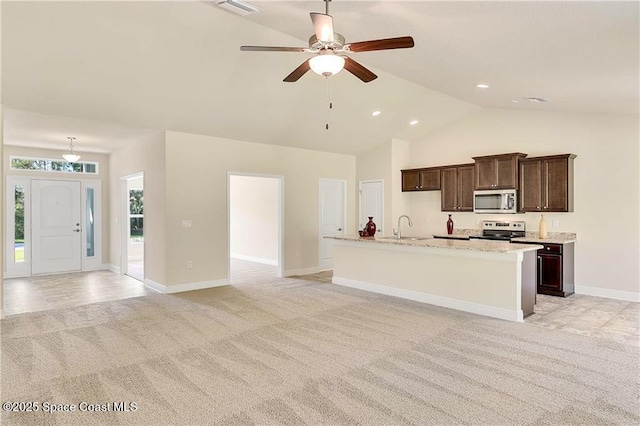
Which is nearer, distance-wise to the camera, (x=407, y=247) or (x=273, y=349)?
(x=273, y=349)

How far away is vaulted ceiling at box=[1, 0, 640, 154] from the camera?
3039 millimetres

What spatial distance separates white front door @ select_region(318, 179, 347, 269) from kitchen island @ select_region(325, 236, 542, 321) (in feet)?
5.82

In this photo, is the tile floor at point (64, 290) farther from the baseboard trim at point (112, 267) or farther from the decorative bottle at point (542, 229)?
the decorative bottle at point (542, 229)

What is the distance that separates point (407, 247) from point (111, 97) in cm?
439

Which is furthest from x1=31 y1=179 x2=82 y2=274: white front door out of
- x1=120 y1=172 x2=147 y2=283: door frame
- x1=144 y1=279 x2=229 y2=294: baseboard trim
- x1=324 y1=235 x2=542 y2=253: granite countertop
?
x1=324 y1=235 x2=542 y2=253: granite countertop

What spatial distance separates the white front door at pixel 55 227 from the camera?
7.91 metres

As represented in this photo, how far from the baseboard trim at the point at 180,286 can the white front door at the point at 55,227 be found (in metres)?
2.82

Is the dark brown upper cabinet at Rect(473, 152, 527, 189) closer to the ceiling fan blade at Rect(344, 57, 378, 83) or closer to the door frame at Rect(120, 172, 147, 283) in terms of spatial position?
the ceiling fan blade at Rect(344, 57, 378, 83)

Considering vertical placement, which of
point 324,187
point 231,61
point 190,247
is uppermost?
point 231,61

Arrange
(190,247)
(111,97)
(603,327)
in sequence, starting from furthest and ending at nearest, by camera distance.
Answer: (190,247)
(111,97)
(603,327)

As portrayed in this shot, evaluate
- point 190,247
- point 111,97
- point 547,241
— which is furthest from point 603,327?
point 111,97

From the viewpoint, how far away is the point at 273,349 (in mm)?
3678

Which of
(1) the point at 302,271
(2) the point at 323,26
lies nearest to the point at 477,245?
(2) the point at 323,26

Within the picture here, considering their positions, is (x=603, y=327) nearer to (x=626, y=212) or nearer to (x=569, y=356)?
(x=569, y=356)
